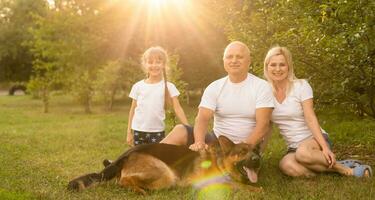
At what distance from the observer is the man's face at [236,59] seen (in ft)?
18.8

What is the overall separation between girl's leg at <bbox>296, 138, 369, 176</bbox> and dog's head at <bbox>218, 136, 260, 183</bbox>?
0.92 metres

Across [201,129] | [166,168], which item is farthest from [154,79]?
[166,168]

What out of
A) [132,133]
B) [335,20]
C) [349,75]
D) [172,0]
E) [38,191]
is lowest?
[38,191]

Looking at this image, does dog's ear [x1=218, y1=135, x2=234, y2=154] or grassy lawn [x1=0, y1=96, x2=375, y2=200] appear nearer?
dog's ear [x1=218, y1=135, x2=234, y2=154]

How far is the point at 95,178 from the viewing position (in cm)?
563

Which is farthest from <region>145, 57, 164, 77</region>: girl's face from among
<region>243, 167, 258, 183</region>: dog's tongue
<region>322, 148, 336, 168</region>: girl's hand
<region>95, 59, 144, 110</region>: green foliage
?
<region>95, 59, 144, 110</region>: green foliage

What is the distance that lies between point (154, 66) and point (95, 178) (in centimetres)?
202

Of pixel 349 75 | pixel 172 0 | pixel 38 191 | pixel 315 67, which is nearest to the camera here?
pixel 38 191

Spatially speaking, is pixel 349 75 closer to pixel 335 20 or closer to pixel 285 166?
pixel 335 20

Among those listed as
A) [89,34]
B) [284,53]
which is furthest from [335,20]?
[89,34]

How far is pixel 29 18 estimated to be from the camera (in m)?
41.3

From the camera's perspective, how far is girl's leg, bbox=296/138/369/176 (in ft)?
19.1

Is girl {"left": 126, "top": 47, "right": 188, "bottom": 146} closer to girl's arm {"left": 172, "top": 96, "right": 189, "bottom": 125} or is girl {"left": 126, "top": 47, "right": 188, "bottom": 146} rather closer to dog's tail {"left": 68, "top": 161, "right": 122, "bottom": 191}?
girl's arm {"left": 172, "top": 96, "right": 189, "bottom": 125}

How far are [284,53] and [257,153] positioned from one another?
58.9 inches
